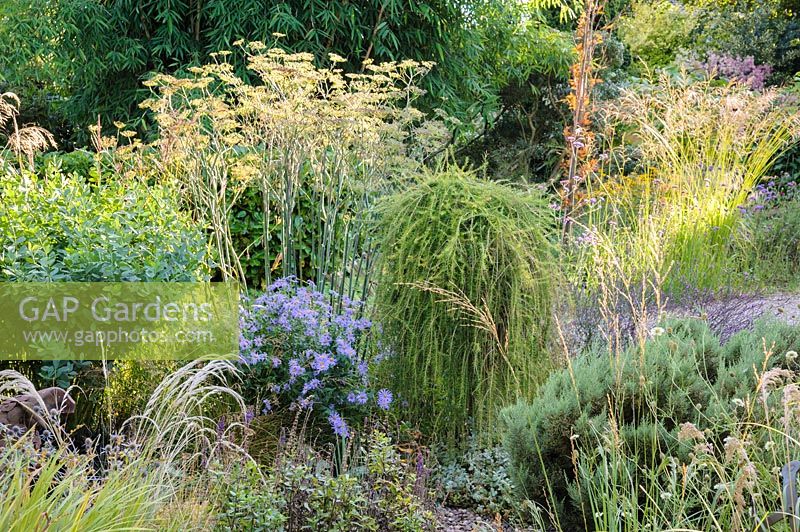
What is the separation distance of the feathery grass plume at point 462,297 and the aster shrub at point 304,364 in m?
0.19

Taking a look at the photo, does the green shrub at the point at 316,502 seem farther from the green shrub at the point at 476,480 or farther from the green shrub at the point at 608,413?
the green shrub at the point at 476,480

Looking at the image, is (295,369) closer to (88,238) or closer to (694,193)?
(88,238)

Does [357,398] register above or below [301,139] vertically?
below

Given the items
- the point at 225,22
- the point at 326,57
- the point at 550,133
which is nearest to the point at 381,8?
the point at 326,57

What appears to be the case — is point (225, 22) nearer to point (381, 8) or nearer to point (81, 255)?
point (381, 8)

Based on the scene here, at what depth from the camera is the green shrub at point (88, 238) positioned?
11.0 feet

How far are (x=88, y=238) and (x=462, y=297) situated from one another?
1594 millimetres

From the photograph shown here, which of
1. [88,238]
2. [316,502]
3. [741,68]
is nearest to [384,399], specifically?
[316,502]

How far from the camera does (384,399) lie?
3418 mm

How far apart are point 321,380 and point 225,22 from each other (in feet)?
19.7

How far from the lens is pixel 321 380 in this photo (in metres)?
3.47

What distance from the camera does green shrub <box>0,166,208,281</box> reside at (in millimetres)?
3350

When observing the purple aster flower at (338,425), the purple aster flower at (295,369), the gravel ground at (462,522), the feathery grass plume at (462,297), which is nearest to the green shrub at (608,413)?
the gravel ground at (462,522)

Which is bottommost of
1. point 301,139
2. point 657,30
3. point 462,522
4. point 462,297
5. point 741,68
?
point 462,522
